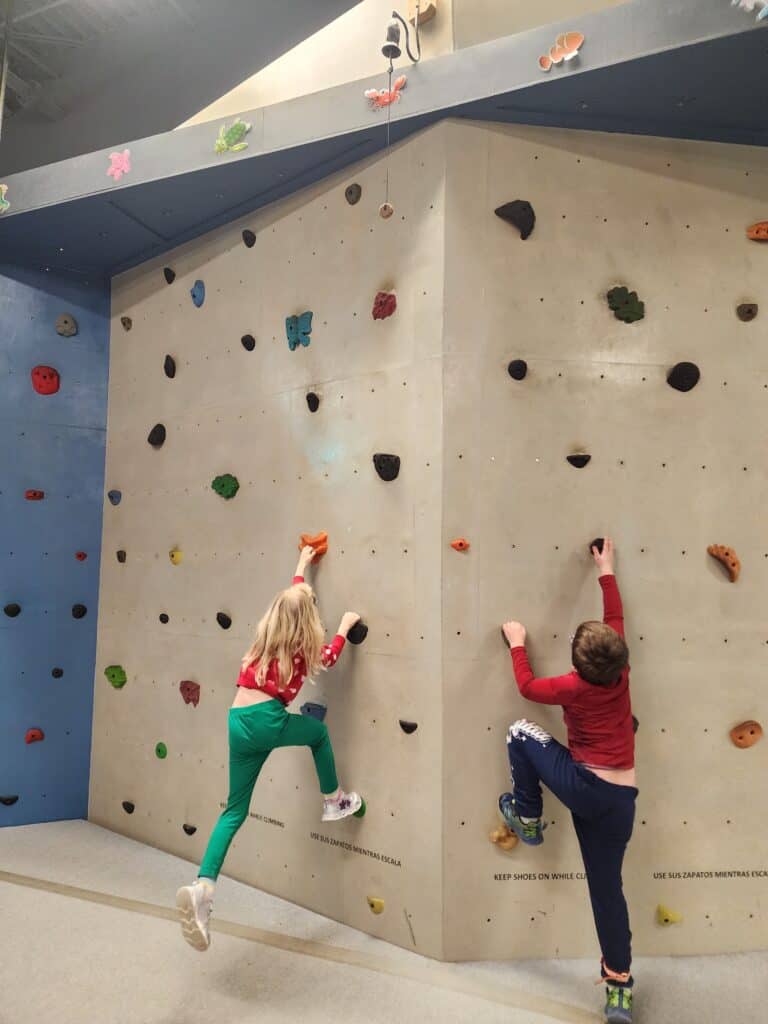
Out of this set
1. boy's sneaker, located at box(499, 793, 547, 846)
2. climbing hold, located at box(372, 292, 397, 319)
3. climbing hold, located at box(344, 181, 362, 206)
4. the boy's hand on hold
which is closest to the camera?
boy's sneaker, located at box(499, 793, 547, 846)

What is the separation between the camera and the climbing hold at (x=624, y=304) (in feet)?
8.62

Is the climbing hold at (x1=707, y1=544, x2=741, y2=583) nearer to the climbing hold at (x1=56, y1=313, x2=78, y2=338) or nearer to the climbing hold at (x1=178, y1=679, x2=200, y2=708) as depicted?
the climbing hold at (x1=178, y1=679, x2=200, y2=708)

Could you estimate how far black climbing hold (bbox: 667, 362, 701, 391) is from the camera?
2.62 metres

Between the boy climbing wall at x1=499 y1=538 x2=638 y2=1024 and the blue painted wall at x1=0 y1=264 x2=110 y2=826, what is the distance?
8.80 feet

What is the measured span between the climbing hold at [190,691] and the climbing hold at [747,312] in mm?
2822

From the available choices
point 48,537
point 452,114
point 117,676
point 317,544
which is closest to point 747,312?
point 452,114

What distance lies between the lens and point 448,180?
2.60 m

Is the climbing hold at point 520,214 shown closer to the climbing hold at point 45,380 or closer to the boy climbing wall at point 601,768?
the boy climbing wall at point 601,768

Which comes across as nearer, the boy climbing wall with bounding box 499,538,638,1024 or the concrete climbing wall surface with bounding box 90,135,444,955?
the boy climbing wall with bounding box 499,538,638,1024

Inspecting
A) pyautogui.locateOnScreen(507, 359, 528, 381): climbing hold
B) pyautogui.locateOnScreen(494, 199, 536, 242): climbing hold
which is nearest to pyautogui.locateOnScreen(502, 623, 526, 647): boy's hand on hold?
pyautogui.locateOnScreen(507, 359, 528, 381): climbing hold

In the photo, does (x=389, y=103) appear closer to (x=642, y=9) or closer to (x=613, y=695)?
(x=642, y=9)

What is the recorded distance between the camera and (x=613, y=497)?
260cm

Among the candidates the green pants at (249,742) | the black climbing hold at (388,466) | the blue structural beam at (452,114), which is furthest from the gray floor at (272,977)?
the blue structural beam at (452,114)

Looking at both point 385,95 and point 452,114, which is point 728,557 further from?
point 385,95
